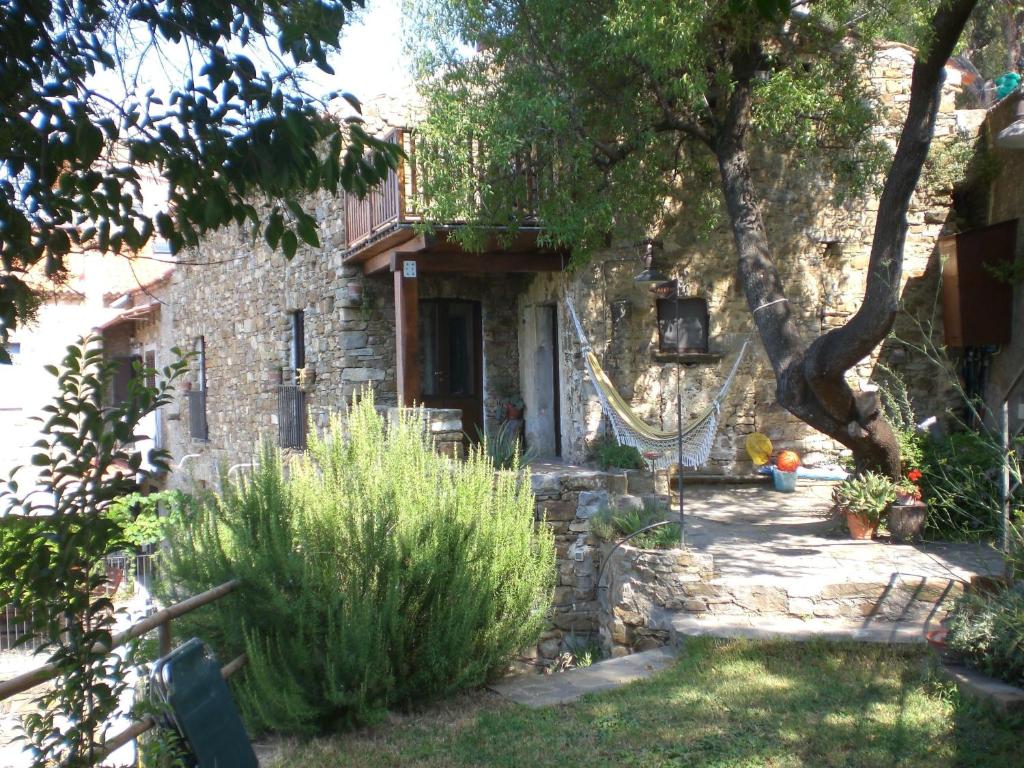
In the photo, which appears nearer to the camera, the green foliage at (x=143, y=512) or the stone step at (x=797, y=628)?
the green foliage at (x=143, y=512)

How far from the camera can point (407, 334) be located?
31.1ft

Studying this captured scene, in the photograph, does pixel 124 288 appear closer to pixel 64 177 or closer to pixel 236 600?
pixel 236 600

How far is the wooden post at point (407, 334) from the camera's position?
940 cm

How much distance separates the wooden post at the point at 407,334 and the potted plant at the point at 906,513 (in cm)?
447

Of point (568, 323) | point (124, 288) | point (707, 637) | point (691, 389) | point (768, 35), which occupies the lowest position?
point (707, 637)

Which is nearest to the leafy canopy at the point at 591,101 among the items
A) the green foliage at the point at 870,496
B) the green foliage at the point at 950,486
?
the green foliage at the point at 950,486

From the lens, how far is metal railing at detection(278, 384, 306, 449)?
38.9ft

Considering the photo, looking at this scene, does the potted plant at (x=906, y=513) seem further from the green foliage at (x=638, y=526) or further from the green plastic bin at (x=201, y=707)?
the green plastic bin at (x=201, y=707)

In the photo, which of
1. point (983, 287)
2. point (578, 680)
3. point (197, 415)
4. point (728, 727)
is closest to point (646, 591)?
point (578, 680)

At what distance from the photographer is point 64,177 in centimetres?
280

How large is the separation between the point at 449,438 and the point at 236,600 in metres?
4.44

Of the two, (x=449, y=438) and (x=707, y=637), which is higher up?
(x=449, y=438)

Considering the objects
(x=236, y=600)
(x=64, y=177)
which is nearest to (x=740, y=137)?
(x=236, y=600)

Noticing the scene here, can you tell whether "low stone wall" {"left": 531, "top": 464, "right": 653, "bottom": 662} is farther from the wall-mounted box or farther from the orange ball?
the wall-mounted box
